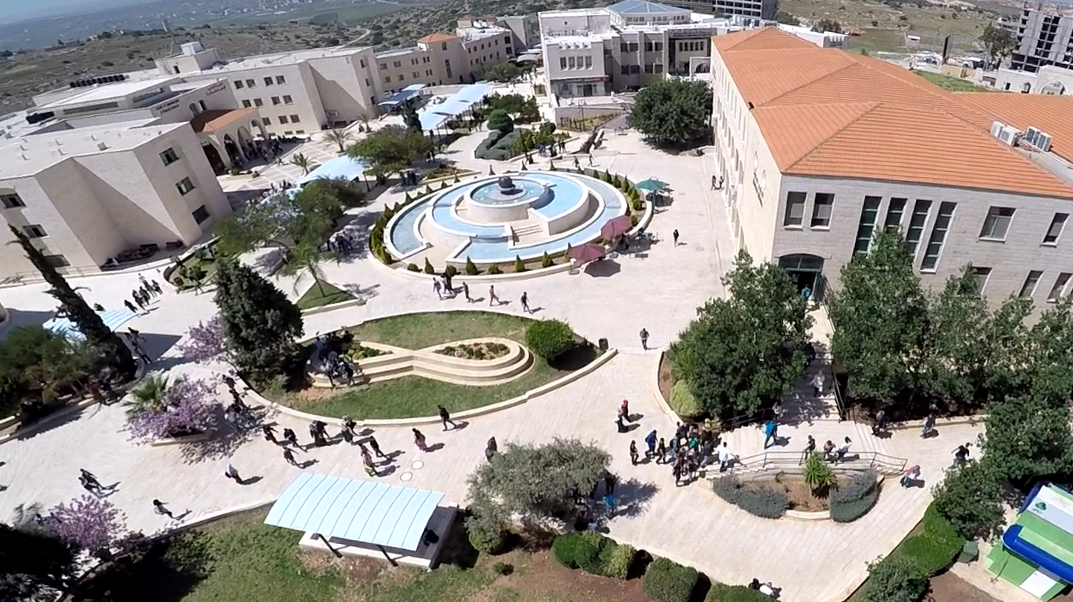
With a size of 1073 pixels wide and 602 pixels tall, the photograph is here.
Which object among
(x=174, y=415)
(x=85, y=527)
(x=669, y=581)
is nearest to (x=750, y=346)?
(x=669, y=581)

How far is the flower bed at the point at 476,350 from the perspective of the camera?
88.3 ft

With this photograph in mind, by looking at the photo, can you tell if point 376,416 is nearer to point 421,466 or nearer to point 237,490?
point 421,466

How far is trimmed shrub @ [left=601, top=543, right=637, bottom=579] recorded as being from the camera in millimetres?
17188

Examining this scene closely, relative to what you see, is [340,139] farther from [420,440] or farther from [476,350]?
[420,440]

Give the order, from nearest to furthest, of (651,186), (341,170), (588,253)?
(588,253)
(651,186)
(341,170)

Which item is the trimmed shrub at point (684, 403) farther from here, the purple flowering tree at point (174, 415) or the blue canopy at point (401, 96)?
the blue canopy at point (401, 96)

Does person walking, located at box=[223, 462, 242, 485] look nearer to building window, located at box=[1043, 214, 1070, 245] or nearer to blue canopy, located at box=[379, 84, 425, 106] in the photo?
building window, located at box=[1043, 214, 1070, 245]

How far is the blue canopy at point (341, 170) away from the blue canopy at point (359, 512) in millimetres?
34384

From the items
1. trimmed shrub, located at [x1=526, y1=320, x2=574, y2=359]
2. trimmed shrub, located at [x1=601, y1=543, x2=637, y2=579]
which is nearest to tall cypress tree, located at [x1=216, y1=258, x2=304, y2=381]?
trimmed shrub, located at [x1=526, y1=320, x2=574, y2=359]

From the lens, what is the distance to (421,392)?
26500mm

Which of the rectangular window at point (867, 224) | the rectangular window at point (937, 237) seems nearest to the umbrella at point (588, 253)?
the rectangular window at point (867, 224)

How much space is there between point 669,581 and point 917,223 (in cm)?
1973

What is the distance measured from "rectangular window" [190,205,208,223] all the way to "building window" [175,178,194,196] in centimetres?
173

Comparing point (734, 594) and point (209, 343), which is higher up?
point (209, 343)
